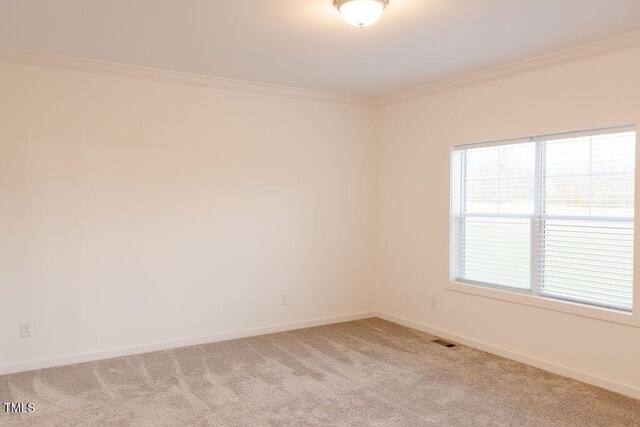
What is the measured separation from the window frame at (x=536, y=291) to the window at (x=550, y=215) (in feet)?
0.06

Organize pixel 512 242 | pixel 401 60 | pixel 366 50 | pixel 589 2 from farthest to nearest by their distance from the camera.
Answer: pixel 512 242, pixel 401 60, pixel 366 50, pixel 589 2

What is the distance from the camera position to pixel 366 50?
3811mm

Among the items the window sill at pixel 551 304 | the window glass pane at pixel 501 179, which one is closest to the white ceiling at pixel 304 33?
the window glass pane at pixel 501 179

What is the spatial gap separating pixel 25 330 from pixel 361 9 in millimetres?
3524

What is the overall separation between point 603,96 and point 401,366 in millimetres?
2592

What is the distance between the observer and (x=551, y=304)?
395cm

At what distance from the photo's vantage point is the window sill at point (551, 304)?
11.5ft

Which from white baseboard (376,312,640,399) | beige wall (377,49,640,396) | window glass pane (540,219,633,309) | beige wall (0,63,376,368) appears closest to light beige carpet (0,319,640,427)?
white baseboard (376,312,640,399)

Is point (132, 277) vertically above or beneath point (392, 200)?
beneath

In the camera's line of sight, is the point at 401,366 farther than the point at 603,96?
Yes

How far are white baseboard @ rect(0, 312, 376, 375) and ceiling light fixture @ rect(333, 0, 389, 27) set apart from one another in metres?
3.22

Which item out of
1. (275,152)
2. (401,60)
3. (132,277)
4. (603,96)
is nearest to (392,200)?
(275,152)

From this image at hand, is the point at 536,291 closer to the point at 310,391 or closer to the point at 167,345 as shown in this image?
the point at 310,391

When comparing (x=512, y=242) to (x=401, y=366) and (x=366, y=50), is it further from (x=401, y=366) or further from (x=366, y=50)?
(x=366, y=50)
